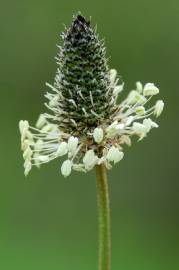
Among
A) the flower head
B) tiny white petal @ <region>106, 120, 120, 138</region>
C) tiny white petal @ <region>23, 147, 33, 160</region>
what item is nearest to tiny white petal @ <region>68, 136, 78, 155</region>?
the flower head

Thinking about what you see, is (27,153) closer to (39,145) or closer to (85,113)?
(39,145)

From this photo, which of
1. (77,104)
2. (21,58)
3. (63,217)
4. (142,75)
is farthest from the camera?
(21,58)

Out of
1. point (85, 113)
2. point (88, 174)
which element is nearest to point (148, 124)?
point (85, 113)

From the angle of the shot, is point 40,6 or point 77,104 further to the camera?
point 40,6

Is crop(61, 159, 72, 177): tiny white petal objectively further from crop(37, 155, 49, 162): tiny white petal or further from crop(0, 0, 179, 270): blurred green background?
crop(0, 0, 179, 270): blurred green background
